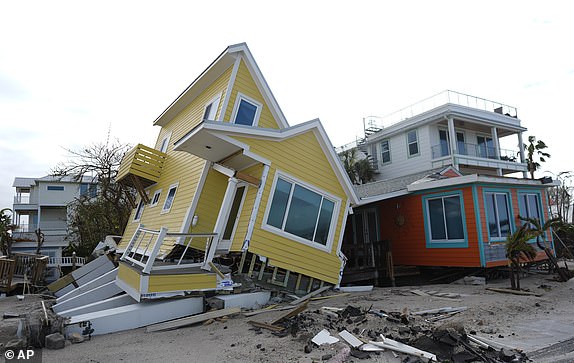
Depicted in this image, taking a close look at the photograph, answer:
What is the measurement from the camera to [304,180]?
10.8m

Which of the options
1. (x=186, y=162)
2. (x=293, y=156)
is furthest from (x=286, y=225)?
(x=186, y=162)

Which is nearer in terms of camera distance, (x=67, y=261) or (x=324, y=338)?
(x=324, y=338)

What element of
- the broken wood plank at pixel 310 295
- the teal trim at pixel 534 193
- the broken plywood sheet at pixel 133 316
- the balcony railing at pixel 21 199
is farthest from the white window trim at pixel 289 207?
the balcony railing at pixel 21 199

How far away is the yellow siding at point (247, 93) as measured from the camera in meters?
11.2

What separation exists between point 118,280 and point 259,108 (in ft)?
22.4

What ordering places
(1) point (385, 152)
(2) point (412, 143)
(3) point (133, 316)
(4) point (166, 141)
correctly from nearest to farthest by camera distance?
(3) point (133, 316)
(4) point (166, 141)
(2) point (412, 143)
(1) point (385, 152)

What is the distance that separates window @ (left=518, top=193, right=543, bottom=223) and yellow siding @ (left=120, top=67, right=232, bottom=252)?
12478 mm

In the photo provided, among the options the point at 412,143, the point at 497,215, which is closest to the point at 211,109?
the point at 497,215

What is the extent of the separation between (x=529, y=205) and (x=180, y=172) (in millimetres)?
14175

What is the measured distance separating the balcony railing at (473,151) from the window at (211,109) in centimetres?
1988

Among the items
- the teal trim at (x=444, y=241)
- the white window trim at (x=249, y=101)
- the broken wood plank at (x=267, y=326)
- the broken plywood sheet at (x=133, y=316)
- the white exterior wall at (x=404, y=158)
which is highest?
the white exterior wall at (x=404, y=158)

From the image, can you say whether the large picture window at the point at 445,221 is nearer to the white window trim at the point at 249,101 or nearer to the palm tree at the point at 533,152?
the white window trim at the point at 249,101

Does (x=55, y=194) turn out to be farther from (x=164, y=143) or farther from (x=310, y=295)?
(x=310, y=295)

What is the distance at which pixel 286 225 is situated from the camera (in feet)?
33.4
